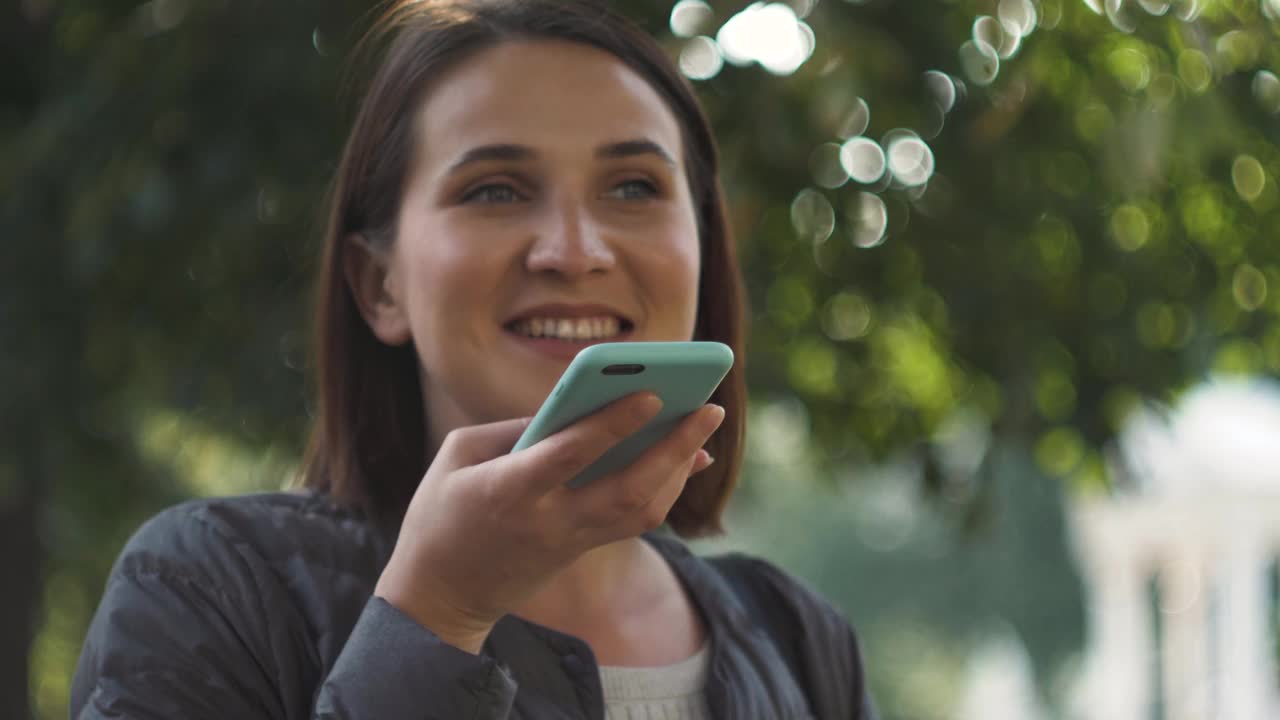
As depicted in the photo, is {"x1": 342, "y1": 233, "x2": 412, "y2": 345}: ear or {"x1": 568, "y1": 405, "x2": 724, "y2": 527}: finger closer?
{"x1": 568, "y1": 405, "x2": 724, "y2": 527}: finger

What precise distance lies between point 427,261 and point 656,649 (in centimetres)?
51

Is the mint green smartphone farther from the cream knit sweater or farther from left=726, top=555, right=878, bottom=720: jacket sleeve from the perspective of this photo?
left=726, top=555, right=878, bottom=720: jacket sleeve

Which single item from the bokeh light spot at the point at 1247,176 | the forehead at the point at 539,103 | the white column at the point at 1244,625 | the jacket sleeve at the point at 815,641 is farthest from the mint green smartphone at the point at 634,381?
the white column at the point at 1244,625

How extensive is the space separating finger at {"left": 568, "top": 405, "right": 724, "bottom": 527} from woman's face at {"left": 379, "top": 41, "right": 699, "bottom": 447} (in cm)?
34

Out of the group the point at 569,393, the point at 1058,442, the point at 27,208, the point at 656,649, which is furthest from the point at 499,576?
the point at 1058,442

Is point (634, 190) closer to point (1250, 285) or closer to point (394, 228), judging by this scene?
point (394, 228)

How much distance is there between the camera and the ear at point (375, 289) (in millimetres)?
1794

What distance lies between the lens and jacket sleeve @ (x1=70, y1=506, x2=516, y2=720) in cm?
131

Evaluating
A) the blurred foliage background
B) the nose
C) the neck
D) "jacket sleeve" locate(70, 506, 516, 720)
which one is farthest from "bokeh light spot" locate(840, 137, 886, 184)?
"jacket sleeve" locate(70, 506, 516, 720)

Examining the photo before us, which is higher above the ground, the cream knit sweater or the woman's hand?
the woman's hand

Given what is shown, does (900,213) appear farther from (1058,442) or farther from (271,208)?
(271,208)

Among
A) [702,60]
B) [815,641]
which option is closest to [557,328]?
[815,641]

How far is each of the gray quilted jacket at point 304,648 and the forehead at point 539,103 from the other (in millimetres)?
442

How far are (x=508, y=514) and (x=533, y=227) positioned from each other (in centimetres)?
44
